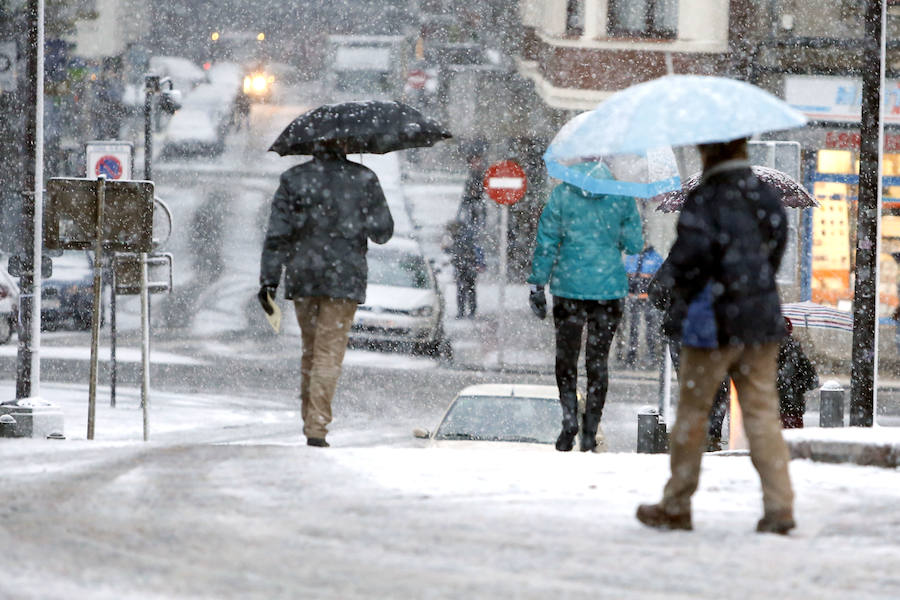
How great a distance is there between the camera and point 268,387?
2027 centimetres

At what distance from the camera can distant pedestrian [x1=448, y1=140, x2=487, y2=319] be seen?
29625mm

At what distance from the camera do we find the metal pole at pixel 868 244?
445 inches

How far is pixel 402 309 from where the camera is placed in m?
23.5

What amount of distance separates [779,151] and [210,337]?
45.8 ft

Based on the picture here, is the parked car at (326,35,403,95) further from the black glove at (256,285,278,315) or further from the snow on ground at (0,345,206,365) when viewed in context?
the black glove at (256,285,278,315)

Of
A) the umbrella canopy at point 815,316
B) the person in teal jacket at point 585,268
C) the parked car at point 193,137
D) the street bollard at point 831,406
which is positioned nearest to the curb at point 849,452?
the person in teal jacket at point 585,268

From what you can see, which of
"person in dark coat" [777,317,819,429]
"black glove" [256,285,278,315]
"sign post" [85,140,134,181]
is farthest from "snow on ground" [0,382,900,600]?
"sign post" [85,140,134,181]

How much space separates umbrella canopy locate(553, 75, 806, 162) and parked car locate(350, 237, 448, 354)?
16.6m

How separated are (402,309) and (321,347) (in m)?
14.5

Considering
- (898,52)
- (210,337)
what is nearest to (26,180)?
(210,337)

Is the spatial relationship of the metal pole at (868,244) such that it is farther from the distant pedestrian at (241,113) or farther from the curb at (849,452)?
the distant pedestrian at (241,113)

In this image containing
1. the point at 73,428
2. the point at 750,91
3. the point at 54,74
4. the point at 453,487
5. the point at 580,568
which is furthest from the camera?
the point at 54,74

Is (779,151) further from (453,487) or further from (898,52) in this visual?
(898,52)

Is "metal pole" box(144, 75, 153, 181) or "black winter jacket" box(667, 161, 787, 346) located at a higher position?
"metal pole" box(144, 75, 153, 181)
